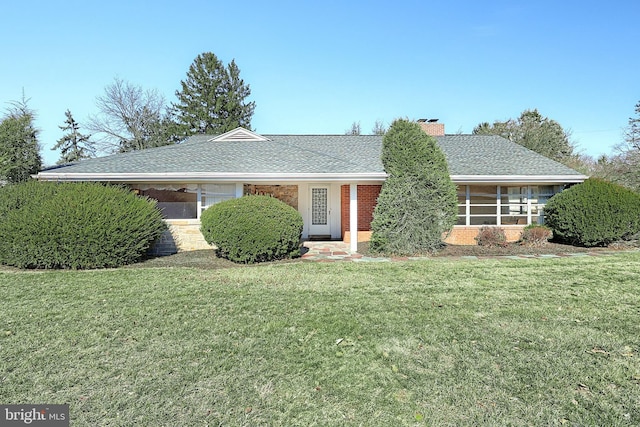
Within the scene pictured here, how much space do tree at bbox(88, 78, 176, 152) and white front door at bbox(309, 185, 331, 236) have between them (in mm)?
22549

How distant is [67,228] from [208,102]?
27.8 m

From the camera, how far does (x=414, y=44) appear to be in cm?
1377

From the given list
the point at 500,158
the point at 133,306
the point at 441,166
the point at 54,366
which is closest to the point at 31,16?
the point at 133,306

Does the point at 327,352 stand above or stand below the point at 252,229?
below

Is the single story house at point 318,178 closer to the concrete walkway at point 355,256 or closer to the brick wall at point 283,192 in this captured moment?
the brick wall at point 283,192

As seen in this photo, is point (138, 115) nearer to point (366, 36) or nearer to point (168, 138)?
point (168, 138)

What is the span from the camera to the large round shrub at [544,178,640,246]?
35.0 feet

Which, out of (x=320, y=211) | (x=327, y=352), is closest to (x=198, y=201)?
(x=320, y=211)

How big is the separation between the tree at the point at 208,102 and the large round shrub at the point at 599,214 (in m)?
27.8

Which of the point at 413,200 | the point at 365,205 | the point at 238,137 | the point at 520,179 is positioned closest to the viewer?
the point at 413,200

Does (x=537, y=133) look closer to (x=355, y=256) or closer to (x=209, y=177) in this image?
(x=355, y=256)

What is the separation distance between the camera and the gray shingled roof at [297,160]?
11.0 meters

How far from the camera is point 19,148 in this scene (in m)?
11.3

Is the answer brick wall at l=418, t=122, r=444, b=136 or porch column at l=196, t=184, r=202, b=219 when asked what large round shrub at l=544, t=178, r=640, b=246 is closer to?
brick wall at l=418, t=122, r=444, b=136
